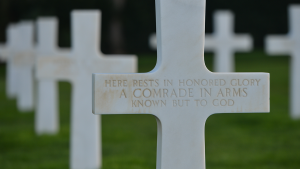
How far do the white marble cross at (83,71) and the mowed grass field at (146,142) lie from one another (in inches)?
11.9

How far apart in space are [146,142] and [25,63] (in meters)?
3.60

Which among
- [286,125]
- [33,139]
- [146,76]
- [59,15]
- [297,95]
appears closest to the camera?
[146,76]

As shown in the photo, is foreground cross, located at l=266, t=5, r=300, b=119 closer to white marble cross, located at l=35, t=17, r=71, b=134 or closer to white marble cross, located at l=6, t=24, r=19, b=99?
white marble cross, located at l=35, t=17, r=71, b=134

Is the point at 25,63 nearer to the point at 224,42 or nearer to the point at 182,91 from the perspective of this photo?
the point at 224,42

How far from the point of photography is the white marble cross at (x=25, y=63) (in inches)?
325

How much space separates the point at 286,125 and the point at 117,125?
99.7 inches

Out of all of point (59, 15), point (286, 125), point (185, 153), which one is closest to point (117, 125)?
point (286, 125)

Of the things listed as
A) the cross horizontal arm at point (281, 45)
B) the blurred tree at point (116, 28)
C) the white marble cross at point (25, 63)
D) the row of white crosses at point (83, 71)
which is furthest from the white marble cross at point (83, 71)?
the blurred tree at point (116, 28)

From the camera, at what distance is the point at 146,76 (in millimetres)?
2754

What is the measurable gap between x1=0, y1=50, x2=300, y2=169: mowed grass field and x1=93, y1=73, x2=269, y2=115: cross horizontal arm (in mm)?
1748

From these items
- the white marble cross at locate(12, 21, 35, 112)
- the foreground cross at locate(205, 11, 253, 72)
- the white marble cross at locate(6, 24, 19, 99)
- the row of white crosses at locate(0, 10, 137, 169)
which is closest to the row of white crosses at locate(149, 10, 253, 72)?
the foreground cross at locate(205, 11, 253, 72)

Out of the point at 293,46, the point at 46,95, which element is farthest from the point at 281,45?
the point at 46,95

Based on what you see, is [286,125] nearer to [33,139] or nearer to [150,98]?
[33,139]

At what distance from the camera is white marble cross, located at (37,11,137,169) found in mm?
4359
